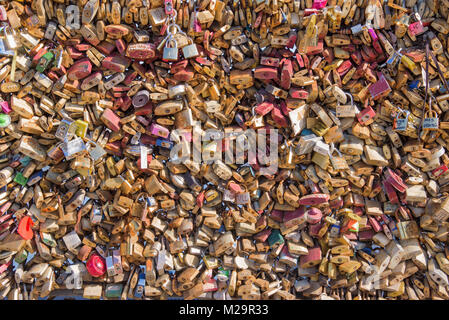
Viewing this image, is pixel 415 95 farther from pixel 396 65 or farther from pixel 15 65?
pixel 15 65

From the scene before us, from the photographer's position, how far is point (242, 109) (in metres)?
3.63

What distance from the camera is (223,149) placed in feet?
12.0

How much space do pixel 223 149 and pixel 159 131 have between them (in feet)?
1.95

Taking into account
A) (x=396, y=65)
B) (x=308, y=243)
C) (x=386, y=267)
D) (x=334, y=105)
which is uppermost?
(x=396, y=65)

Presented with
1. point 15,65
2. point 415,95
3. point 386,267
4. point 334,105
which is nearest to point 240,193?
point 334,105

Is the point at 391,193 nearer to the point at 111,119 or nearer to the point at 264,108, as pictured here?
the point at 264,108

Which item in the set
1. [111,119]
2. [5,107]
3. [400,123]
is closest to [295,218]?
[400,123]

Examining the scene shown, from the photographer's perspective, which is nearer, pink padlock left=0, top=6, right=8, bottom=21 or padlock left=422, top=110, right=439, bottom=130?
pink padlock left=0, top=6, right=8, bottom=21

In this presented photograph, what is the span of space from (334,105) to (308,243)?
1301mm

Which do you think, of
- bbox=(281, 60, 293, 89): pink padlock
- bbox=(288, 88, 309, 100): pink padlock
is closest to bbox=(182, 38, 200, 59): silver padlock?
bbox=(281, 60, 293, 89): pink padlock

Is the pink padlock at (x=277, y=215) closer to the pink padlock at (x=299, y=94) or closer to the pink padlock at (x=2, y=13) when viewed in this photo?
the pink padlock at (x=299, y=94)

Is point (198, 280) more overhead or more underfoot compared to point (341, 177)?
more underfoot

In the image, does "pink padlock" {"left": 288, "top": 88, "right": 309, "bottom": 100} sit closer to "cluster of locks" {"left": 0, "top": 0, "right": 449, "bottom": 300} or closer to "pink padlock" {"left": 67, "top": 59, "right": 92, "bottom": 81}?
"cluster of locks" {"left": 0, "top": 0, "right": 449, "bottom": 300}

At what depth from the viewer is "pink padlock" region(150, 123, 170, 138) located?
355cm
